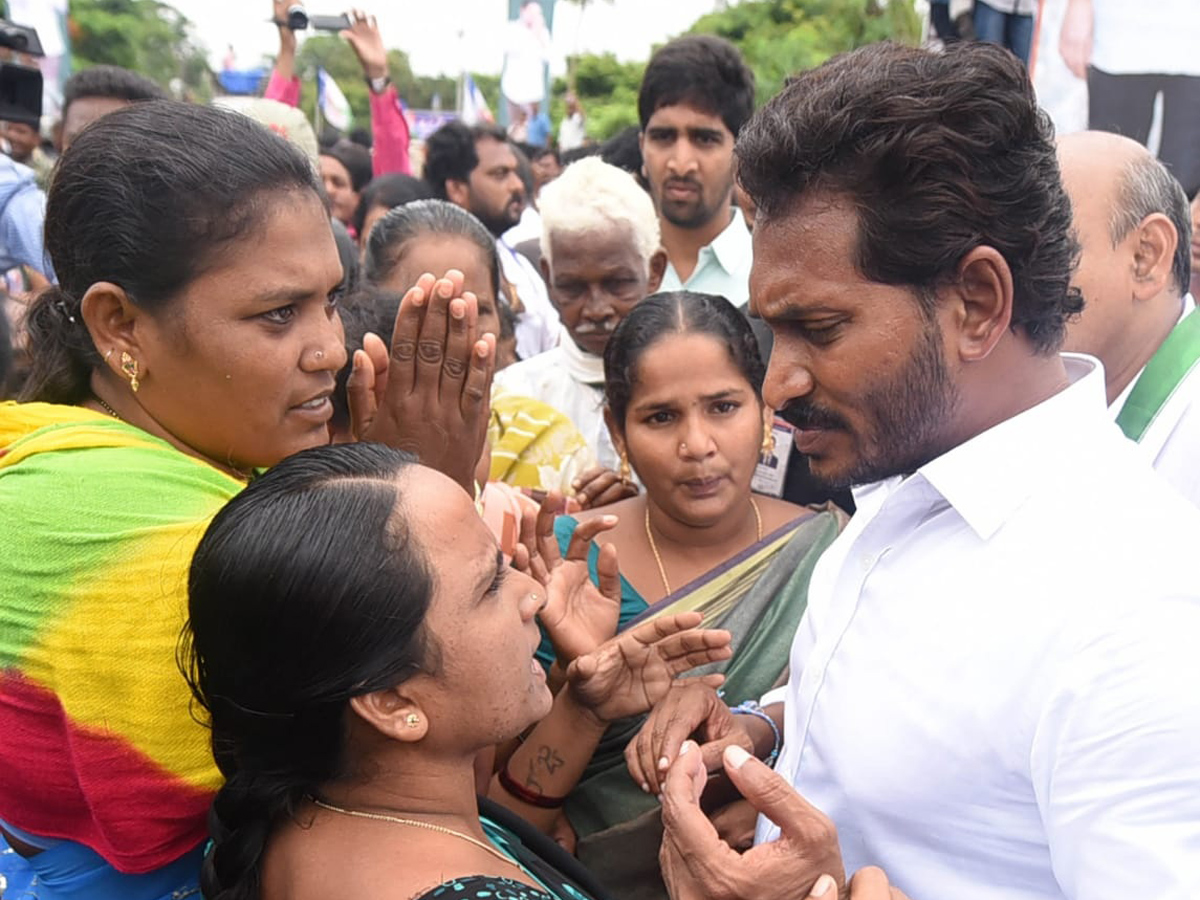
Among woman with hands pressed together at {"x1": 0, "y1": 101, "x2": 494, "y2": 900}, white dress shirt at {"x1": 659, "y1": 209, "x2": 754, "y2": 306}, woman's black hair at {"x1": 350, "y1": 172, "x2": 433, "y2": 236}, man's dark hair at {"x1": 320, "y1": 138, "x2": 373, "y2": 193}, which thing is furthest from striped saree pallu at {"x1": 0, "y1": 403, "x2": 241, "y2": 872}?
man's dark hair at {"x1": 320, "y1": 138, "x2": 373, "y2": 193}

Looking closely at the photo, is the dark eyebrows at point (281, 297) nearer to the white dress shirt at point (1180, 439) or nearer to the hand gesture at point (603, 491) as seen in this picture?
the hand gesture at point (603, 491)

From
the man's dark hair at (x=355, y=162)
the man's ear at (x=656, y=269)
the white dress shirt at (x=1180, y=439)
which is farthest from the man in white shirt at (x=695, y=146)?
the man's dark hair at (x=355, y=162)

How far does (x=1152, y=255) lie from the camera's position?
8.98ft

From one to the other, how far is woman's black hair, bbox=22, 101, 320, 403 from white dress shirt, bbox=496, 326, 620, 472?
2.11m

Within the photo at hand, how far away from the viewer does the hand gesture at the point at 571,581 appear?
2.27 m

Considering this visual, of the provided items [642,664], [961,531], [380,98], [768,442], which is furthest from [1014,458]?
[380,98]

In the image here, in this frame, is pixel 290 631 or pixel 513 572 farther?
pixel 513 572

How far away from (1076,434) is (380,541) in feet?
3.25

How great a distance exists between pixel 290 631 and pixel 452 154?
19.4ft

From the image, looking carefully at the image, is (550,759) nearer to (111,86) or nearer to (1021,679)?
(1021,679)

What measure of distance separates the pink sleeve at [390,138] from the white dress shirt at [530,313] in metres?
1.64

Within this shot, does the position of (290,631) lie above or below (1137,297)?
above

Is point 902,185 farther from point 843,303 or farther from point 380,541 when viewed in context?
point 380,541

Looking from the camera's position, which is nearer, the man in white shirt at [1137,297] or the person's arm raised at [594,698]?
the person's arm raised at [594,698]
